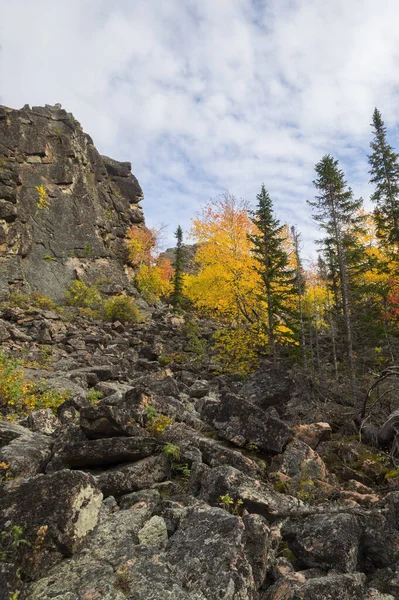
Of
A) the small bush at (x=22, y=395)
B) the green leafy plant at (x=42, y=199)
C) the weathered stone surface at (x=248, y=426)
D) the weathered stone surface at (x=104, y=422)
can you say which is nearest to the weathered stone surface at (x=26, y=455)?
the weathered stone surface at (x=104, y=422)

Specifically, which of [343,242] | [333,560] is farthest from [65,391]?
[343,242]

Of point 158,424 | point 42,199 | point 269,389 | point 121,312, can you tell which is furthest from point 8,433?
point 42,199

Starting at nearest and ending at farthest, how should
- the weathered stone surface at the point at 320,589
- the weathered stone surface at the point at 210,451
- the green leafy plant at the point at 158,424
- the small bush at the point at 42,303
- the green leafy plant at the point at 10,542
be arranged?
the weathered stone surface at the point at 320,589
the green leafy plant at the point at 10,542
the weathered stone surface at the point at 210,451
the green leafy plant at the point at 158,424
the small bush at the point at 42,303

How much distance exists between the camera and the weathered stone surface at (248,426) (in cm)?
759

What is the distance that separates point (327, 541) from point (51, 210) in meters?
34.6

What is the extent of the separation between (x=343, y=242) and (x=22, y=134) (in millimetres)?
29679

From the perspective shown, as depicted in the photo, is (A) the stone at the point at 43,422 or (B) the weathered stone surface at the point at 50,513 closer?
(B) the weathered stone surface at the point at 50,513

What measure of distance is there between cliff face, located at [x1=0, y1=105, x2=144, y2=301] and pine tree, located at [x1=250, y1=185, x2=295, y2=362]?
16953mm

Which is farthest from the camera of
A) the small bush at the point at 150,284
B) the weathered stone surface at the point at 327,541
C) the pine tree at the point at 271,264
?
the small bush at the point at 150,284

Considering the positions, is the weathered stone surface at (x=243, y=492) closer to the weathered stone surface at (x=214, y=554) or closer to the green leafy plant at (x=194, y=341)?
the weathered stone surface at (x=214, y=554)

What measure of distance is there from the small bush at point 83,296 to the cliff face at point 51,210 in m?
0.87

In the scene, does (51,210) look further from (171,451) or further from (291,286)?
(171,451)

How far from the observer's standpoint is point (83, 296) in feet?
96.3

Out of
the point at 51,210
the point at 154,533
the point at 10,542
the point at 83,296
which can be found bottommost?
the point at 154,533
